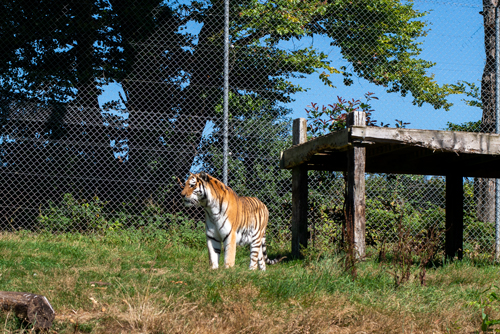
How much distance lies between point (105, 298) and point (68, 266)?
5.03 ft

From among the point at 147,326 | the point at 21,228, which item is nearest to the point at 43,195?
the point at 21,228

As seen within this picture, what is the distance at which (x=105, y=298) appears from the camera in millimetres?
3648

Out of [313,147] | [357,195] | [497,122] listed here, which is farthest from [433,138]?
[497,122]

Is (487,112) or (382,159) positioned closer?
(382,159)

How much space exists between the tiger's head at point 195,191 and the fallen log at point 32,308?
7.73 ft

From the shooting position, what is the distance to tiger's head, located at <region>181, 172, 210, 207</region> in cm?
538

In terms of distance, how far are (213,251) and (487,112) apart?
6.06 metres

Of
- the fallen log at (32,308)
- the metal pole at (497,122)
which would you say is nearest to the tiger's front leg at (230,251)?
the fallen log at (32,308)

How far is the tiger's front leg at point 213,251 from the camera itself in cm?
543

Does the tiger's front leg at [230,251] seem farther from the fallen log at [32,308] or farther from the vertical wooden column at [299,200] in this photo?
the fallen log at [32,308]

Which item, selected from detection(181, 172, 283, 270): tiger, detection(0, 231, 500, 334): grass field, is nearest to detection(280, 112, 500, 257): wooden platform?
detection(0, 231, 500, 334): grass field

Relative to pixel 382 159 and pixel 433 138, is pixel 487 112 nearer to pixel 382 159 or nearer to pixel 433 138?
pixel 382 159

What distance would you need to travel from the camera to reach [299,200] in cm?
639

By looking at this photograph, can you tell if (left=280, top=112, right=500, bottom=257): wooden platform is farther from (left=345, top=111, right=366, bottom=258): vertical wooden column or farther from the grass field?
the grass field
